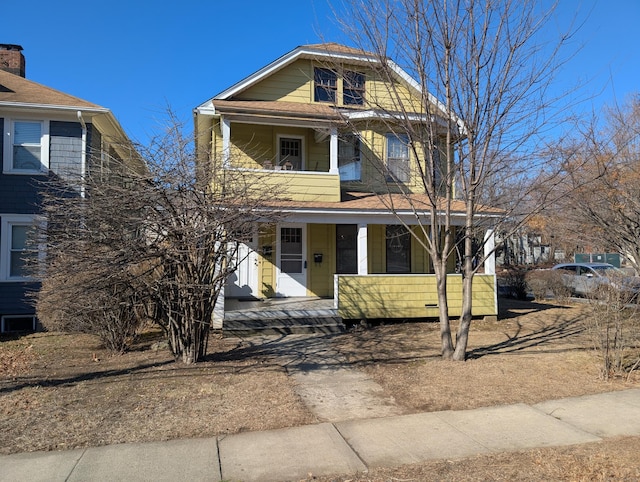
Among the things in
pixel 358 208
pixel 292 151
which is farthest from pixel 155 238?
pixel 292 151

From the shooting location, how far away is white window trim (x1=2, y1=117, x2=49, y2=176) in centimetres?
1247

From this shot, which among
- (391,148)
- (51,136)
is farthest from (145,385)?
(391,148)

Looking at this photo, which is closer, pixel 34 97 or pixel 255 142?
pixel 34 97

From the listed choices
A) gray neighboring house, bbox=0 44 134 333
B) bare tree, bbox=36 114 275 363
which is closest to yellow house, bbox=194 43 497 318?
gray neighboring house, bbox=0 44 134 333

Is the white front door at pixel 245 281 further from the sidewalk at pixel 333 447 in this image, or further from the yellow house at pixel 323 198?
the sidewalk at pixel 333 447

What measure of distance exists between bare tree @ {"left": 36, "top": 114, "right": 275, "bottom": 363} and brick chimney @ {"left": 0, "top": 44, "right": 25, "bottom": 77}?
11.3 meters

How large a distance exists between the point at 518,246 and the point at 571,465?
41930 mm

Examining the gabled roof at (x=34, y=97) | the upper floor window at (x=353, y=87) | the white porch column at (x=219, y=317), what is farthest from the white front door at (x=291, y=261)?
the gabled roof at (x=34, y=97)

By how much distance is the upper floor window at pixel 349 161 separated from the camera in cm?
1433

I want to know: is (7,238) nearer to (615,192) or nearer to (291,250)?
(291,250)

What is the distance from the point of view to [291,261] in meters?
13.5

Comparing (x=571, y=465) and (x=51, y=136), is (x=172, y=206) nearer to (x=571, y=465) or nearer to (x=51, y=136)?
(x=571, y=465)

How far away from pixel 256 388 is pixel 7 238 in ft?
32.1

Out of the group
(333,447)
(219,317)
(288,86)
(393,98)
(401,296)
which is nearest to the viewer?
(333,447)
